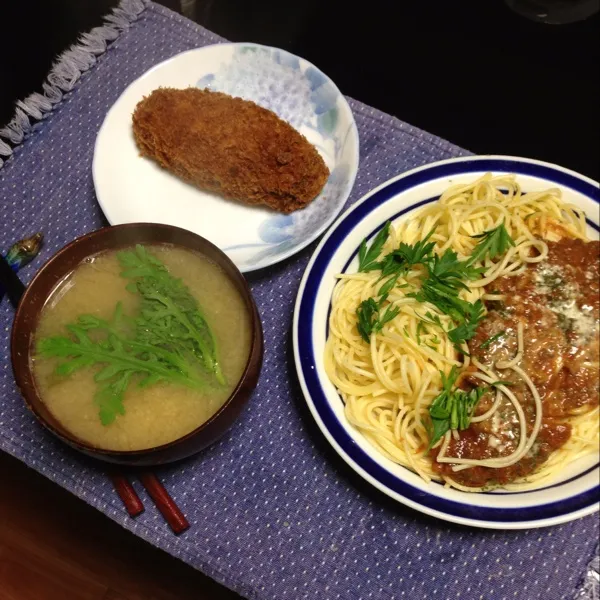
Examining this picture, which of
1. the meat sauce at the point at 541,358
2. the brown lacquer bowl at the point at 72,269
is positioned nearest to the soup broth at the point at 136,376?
the brown lacquer bowl at the point at 72,269

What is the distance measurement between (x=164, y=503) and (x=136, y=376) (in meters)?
0.42

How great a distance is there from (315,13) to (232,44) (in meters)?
0.62

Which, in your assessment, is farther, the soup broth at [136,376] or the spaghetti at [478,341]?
the spaghetti at [478,341]

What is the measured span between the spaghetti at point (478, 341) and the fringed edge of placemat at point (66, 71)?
1269 mm

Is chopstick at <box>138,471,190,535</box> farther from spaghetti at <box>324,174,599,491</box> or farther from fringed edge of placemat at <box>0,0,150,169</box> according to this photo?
fringed edge of placemat at <box>0,0,150,169</box>

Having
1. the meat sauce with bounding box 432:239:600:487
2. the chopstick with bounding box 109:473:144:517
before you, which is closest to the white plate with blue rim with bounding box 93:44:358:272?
the meat sauce with bounding box 432:239:600:487

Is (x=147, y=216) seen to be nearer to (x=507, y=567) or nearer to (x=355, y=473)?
(x=355, y=473)

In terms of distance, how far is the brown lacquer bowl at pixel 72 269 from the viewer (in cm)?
167

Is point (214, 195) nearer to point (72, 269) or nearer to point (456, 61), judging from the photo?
point (72, 269)

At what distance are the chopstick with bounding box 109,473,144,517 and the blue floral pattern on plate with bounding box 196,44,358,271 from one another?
75 centimetres

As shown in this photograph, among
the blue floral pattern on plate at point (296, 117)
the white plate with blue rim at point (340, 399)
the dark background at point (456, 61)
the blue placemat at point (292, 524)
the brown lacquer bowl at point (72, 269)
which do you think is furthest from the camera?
the dark background at point (456, 61)

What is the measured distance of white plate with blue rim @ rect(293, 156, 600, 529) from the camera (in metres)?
1.80

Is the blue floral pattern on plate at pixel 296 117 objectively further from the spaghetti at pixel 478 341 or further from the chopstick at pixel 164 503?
the chopstick at pixel 164 503

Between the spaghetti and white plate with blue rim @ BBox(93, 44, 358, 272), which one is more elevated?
white plate with blue rim @ BBox(93, 44, 358, 272)
